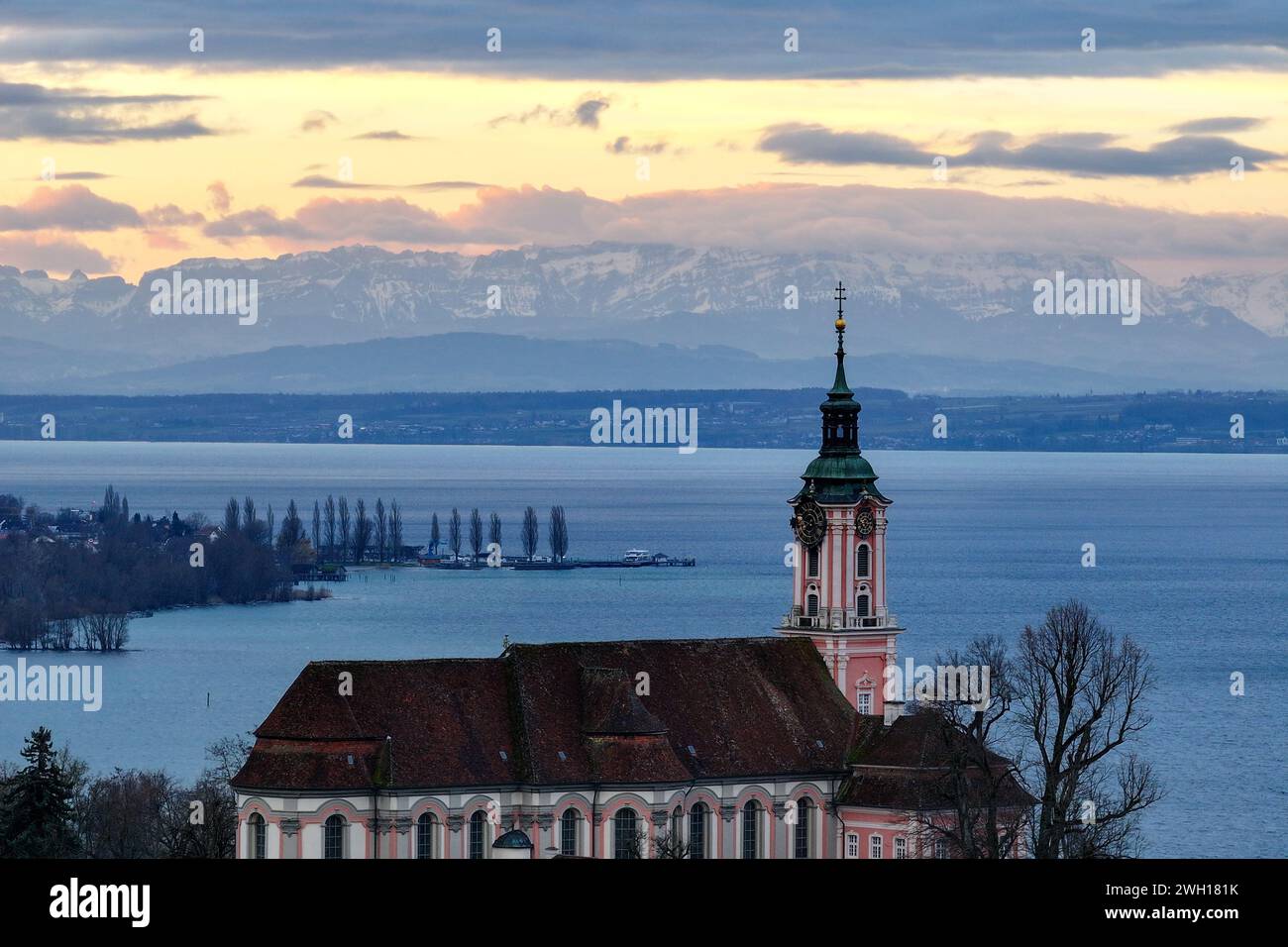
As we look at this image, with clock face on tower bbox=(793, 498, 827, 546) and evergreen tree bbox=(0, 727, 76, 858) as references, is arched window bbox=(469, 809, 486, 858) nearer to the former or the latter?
Answer: evergreen tree bbox=(0, 727, 76, 858)

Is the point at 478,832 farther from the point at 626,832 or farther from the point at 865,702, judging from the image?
the point at 865,702

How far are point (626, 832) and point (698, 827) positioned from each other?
9.61 ft

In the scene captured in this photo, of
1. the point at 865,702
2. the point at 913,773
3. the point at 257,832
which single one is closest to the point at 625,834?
the point at 913,773

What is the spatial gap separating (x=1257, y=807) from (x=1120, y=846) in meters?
52.4

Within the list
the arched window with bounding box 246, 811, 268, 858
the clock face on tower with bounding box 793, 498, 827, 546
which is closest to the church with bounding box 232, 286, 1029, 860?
the arched window with bounding box 246, 811, 268, 858

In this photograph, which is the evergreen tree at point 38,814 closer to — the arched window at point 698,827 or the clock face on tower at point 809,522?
the arched window at point 698,827

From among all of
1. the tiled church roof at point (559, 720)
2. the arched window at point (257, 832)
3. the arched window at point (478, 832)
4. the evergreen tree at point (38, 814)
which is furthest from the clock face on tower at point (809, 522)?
the evergreen tree at point (38, 814)

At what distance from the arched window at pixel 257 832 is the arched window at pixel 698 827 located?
12205 millimetres

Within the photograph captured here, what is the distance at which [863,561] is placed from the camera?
7975 cm

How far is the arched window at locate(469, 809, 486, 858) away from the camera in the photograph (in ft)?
221

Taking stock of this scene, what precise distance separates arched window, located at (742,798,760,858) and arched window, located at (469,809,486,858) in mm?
8544

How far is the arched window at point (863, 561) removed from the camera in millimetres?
79562
